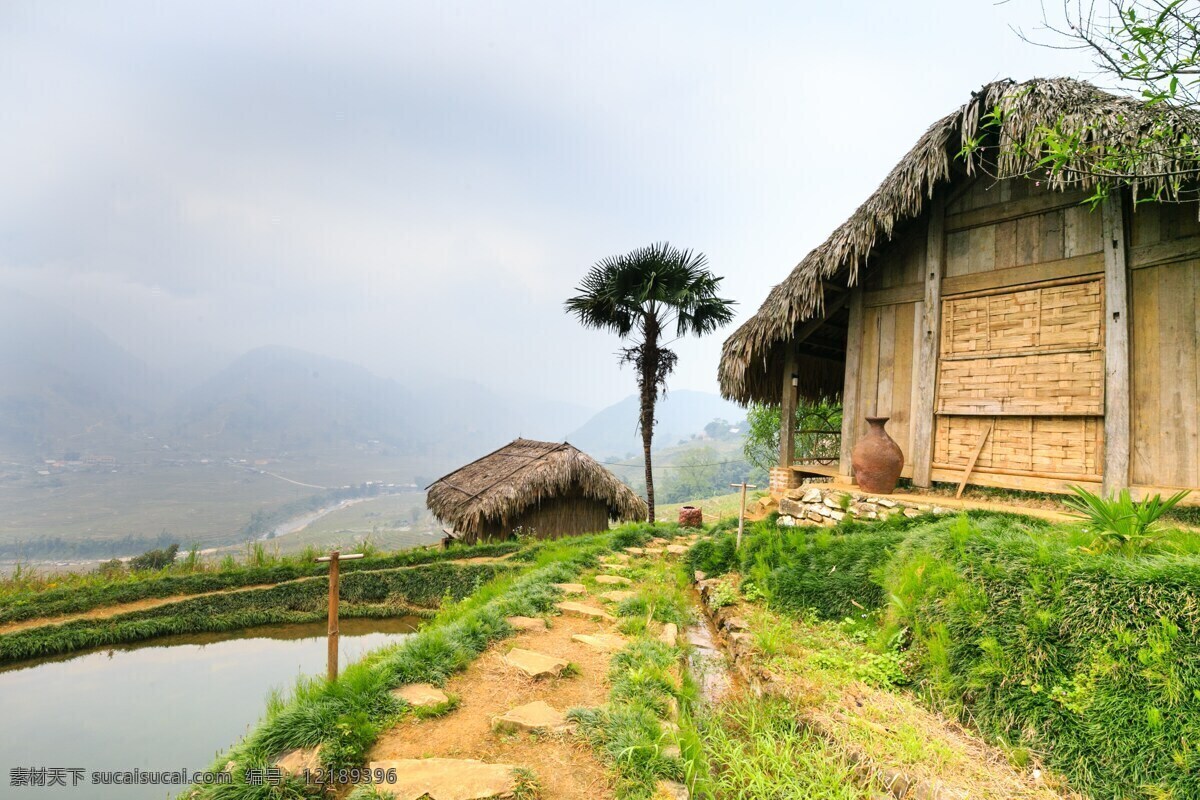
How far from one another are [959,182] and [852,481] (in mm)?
3927

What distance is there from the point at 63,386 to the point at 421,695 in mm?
188096

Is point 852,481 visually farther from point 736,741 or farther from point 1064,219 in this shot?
point 736,741

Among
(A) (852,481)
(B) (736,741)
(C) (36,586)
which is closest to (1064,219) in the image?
(A) (852,481)

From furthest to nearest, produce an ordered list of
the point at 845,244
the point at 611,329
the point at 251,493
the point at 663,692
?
1. the point at 251,493
2. the point at 611,329
3. the point at 845,244
4. the point at 663,692

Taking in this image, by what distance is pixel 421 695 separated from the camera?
2576mm

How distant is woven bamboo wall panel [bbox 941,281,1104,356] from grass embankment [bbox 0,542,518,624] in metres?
8.55

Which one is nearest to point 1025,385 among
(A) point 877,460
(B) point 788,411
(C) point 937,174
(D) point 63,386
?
(A) point 877,460

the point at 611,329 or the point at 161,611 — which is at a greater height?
the point at 611,329

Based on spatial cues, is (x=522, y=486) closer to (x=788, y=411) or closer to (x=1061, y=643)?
(x=788, y=411)

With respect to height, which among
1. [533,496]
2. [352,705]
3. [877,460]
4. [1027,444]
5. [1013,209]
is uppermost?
[1013,209]

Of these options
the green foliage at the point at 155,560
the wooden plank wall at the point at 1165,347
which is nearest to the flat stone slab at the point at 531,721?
the wooden plank wall at the point at 1165,347

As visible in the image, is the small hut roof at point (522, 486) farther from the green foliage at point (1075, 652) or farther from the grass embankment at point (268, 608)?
the green foliage at point (1075, 652)

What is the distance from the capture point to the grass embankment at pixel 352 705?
6.39ft

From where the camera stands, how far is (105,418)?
4700 inches
